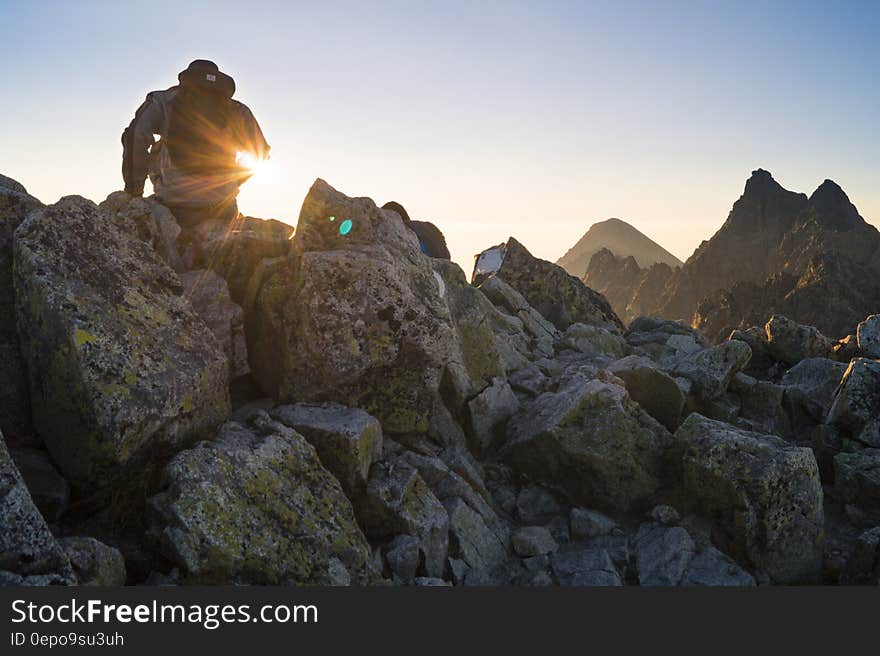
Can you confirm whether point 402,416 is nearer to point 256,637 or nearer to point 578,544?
point 578,544

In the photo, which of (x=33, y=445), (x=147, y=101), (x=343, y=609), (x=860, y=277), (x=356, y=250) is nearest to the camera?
(x=343, y=609)

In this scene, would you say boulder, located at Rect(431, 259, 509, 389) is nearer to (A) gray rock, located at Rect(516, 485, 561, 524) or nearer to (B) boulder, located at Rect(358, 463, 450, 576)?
(A) gray rock, located at Rect(516, 485, 561, 524)

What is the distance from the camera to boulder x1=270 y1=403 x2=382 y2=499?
9375mm

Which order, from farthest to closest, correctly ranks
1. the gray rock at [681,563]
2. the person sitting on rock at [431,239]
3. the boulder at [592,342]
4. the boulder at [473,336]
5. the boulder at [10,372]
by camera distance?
the person sitting on rock at [431,239] → the boulder at [592,342] → the boulder at [473,336] → the gray rock at [681,563] → the boulder at [10,372]

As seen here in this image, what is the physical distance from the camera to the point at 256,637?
6.29 meters

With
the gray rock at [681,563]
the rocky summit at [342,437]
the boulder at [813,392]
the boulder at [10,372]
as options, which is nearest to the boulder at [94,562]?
the rocky summit at [342,437]

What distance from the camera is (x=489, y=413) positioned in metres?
13.2

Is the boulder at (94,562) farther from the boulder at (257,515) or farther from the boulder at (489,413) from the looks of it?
the boulder at (489,413)

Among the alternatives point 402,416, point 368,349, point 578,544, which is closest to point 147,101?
point 368,349

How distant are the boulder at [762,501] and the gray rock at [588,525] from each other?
1.73m

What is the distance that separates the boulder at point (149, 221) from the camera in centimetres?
1079

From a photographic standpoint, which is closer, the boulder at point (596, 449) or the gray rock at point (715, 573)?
the gray rock at point (715, 573)

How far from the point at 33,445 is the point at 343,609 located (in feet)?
15.5

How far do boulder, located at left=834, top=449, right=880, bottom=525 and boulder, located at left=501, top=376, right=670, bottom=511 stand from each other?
14.4ft
